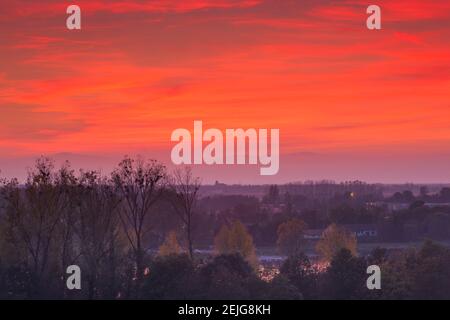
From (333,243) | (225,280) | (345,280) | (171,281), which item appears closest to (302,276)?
(345,280)

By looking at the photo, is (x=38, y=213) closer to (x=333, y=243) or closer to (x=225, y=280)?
(x=225, y=280)

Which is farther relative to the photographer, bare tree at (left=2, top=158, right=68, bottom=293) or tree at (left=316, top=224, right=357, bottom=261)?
tree at (left=316, top=224, right=357, bottom=261)

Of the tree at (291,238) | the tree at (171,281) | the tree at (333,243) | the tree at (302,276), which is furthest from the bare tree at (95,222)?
the tree at (291,238)

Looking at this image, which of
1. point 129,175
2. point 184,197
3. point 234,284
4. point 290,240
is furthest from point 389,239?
point 234,284

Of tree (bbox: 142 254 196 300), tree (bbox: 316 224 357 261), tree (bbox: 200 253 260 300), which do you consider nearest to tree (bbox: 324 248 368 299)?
tree (bbox: 200 253 260 300)

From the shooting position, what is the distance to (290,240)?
92.8 metres

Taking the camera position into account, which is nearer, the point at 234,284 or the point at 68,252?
the point at 234,284

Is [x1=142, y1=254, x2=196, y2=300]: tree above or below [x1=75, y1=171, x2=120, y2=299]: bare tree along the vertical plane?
below

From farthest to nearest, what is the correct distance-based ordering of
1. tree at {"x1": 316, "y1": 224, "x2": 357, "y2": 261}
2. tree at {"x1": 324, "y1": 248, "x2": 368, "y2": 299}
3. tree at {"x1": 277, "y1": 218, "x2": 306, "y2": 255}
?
tree at {"x1": 277, "y1": 218, "x2": 306, "y2": 255} < tree at {"x1": 316, "y1": 224, "x2": 357, "y2": 261} < tree at {"x1": 324, "y1": 248, "x2": 368, "y2": 299}

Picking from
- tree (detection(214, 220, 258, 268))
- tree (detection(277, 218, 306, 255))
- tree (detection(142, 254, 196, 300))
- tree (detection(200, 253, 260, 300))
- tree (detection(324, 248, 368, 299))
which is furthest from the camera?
tree (detection(277, 218, 306, 255))

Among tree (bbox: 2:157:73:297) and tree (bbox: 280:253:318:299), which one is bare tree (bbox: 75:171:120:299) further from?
tree (bbox: 280:253:318:299)

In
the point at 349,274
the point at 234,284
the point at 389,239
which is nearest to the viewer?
the point at 234,284
